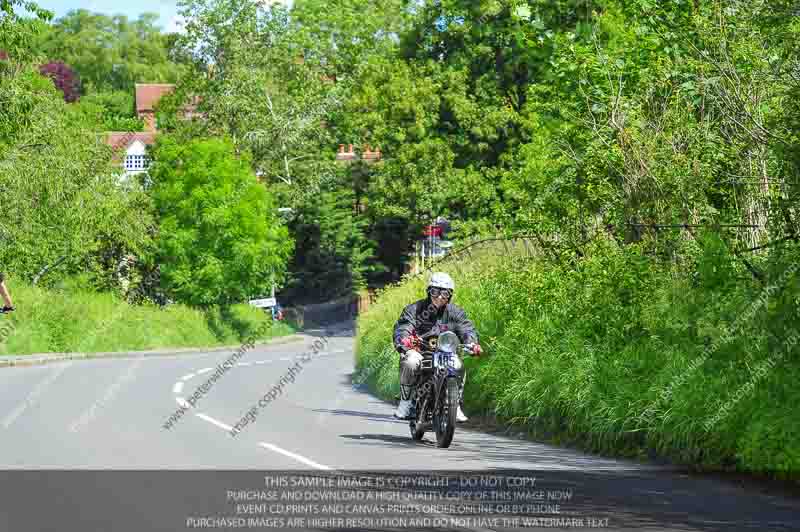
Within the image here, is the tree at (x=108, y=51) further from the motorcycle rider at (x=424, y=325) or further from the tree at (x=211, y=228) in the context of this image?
the motorcycle rider at (x=424, y=325)

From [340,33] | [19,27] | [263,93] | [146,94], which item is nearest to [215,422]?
[19,27]

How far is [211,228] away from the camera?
2159 inches

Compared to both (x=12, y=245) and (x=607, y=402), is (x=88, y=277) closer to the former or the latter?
(x=12, y=245)

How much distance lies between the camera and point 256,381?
30.3 m

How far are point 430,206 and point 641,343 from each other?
44730 millimetres

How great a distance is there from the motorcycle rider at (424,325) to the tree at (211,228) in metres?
39.0

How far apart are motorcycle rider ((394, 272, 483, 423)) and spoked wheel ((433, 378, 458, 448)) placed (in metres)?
0.35

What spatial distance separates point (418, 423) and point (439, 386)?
97 cm

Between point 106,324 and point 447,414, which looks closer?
point 447,414

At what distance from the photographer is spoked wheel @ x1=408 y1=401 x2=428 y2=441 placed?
52.1 ft

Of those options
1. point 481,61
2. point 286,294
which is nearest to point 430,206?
point 481,61

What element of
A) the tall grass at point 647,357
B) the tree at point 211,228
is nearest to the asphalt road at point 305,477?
the tall grass at point 647,357

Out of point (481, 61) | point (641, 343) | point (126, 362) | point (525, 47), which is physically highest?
point (481, 61)

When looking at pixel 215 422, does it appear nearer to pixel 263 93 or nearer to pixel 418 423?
pixel 418 423
